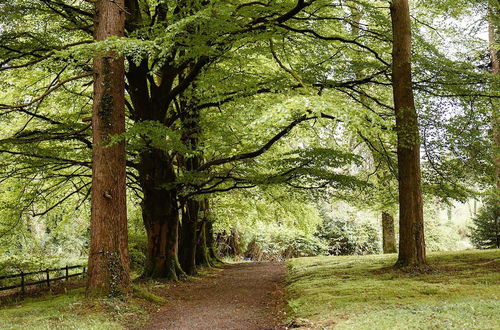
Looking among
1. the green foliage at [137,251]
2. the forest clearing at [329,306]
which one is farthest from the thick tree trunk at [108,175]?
the green foliage at [137,251]

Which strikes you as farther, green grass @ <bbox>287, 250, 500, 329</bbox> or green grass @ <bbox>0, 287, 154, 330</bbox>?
green grass @ <bbox>0, 287, 154, 330</bbox>

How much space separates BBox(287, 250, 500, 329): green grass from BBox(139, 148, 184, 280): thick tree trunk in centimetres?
486

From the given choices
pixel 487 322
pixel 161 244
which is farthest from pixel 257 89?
pixel 487 322

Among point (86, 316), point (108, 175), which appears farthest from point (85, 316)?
point (108, 175)

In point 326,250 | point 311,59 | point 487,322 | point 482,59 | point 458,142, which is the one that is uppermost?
point 482,59

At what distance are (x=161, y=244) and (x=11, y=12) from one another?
25.6 feet

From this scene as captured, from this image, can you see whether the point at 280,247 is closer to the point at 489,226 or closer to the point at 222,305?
the point at 489,226

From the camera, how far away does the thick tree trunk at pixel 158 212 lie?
520 inches

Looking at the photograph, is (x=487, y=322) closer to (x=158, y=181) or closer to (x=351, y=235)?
(x=158, y=181)

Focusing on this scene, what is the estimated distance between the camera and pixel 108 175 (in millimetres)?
8875

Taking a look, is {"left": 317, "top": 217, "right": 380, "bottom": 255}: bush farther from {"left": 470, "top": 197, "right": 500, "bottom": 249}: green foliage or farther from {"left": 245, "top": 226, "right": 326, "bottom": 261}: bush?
{"left": 470, "top": 197, "right": 500, "bottom": 249}: green foliage

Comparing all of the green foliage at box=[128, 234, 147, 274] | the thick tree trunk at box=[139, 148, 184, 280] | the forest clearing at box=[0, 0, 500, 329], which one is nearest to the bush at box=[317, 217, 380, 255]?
the green foliage at box=[128, 234, 147, 274]

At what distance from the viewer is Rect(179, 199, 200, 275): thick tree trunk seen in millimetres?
16281

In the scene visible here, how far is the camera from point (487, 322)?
197 inches
